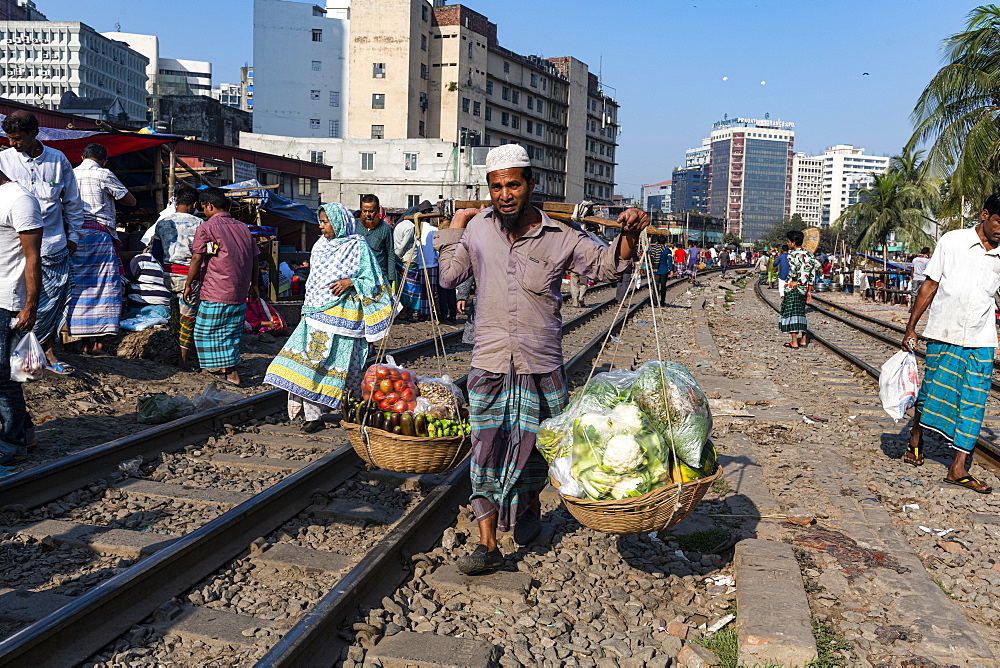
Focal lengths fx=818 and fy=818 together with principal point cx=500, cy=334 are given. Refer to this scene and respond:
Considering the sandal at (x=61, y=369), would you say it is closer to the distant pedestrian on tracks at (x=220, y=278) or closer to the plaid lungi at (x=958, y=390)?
the distant pedestrian on tracks at (x=220, y=278)

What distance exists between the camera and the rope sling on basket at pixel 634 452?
3498 millimetres

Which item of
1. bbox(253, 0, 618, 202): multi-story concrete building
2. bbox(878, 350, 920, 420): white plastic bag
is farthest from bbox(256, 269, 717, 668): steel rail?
bbox(253, 0, 618, 202): multi-story concrete building

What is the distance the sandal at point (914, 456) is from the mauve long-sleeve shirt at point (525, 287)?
3.98m

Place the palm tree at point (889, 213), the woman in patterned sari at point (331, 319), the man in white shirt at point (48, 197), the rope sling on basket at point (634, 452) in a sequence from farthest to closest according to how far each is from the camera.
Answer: the palm tree at point (889, 213) < the woman in patterned sari at point (331, 319) < the man in white shirt at point (48, 197) < the rope sling on basket at point (634, 452)

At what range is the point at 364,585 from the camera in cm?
368

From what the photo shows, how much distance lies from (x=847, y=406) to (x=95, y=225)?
853cm

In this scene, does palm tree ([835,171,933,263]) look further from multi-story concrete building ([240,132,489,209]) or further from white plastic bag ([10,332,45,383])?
white plastic bag ([10,332,45,383])

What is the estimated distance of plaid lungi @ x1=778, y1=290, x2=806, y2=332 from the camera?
46.2ft

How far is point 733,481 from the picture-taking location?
19.4 ft

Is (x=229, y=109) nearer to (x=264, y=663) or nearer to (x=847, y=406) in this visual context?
(x=847, y=406)

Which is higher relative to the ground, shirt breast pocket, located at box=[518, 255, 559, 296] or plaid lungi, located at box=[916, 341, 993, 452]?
shirt breast pocket, located at box=[518, 255, 559, 296]

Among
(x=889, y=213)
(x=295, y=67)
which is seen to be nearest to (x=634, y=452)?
(x=889, y=213)

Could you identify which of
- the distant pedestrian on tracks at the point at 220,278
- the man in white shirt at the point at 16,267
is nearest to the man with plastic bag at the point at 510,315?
the man in white shirt at the point at 16,267

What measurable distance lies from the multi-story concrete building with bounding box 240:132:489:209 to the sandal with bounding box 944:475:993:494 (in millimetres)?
58884
